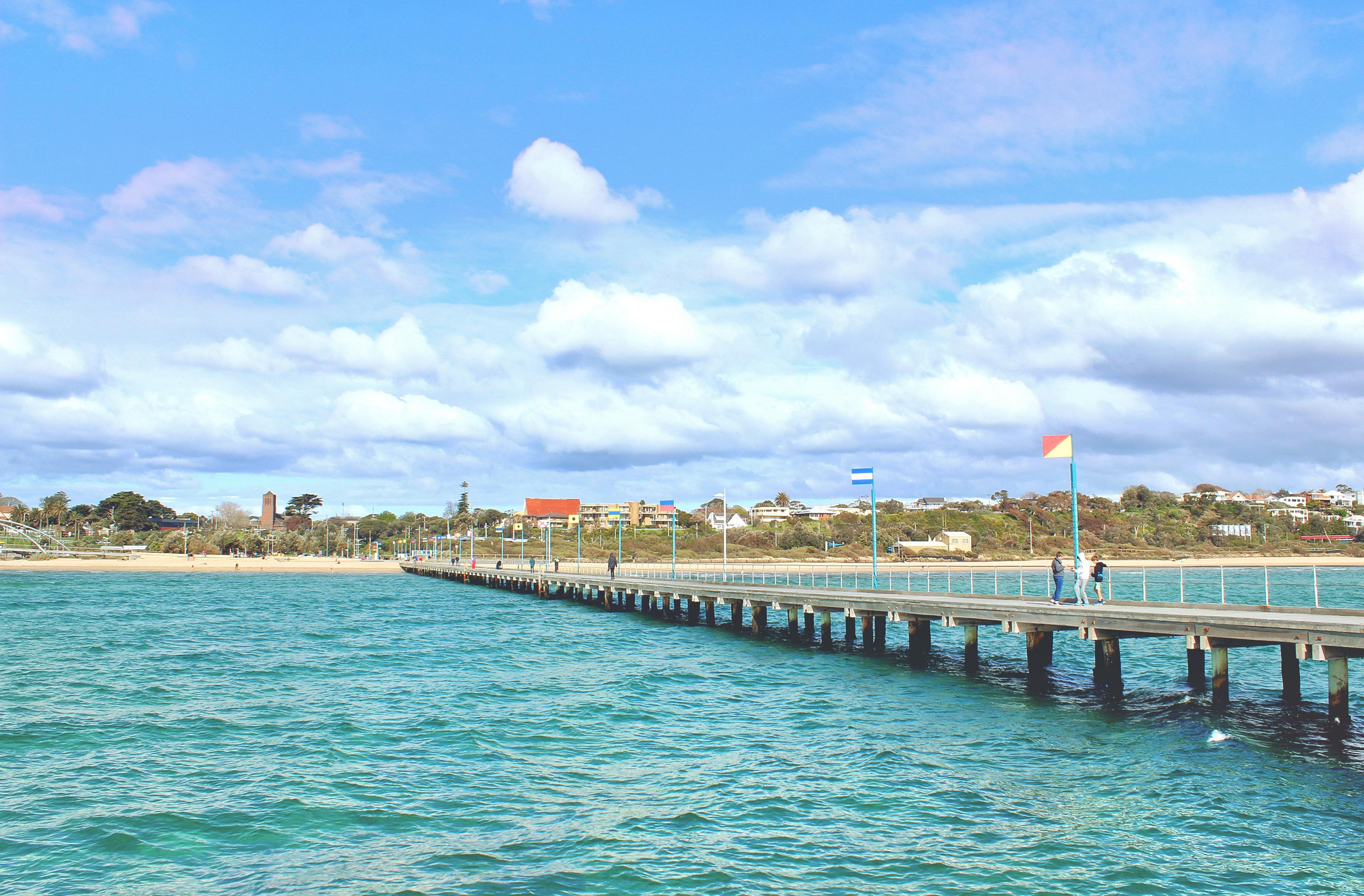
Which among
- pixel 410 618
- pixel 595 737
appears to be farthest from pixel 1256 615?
pixel 410 618

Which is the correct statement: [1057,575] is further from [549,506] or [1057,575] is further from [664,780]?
[549,506]

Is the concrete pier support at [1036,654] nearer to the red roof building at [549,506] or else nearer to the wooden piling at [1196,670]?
the wooden piling at [1196,670]

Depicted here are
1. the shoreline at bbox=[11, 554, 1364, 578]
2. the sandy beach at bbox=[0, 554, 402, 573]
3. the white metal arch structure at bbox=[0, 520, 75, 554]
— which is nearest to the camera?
the shoreline at bbox=[11, 554, 1364, 578]

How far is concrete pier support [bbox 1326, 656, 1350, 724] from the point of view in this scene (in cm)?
1817

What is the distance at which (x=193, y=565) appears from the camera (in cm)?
11062

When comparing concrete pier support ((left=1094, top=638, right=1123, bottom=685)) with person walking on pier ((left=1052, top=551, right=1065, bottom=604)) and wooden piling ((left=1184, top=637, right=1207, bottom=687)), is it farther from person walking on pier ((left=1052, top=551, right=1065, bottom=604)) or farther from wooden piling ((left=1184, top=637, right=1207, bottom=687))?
person walking on pier ((left=1052, top=551, right=1065, bottom=604))

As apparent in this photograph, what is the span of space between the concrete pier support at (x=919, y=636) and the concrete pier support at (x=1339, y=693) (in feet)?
42.1

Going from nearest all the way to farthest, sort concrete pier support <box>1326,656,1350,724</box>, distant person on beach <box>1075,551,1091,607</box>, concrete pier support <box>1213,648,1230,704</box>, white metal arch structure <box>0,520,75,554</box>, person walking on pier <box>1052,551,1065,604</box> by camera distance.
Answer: concrete pier support <box>1326,656,1350,724</box> → concrete pier support <box>1213,648,1230,704</box> → distant person on beach <box>1075,551,1091,607</box> → person walking on pier <box>1052,551,1065,604</box> → white metal arch structure <box>0,520,75,554</box>

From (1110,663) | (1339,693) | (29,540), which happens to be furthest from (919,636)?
(29,540)

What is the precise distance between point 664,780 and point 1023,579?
64304 millimetres

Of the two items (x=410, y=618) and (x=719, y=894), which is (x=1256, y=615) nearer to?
(x=719, y=894)

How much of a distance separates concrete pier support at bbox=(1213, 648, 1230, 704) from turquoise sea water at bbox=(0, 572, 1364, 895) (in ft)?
1.62

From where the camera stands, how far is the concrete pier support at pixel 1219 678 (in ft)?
68.7

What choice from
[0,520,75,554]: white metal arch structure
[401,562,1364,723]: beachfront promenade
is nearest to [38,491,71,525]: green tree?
[0,520,75,554]: white metal arch structure
